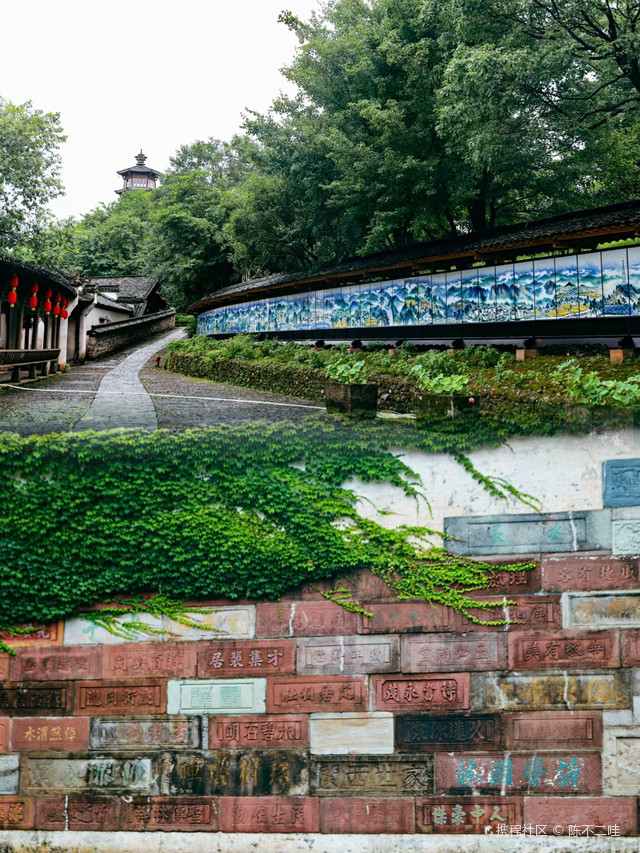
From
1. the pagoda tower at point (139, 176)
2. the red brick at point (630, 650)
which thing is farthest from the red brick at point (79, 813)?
the pagoda tower at point (139, 176)

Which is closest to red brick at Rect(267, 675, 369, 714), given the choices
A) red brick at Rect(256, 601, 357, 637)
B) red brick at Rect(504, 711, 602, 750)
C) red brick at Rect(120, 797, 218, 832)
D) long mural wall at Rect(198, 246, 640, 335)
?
red brick at Rect(256, 601, 357, 637)

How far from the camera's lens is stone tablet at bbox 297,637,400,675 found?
7875mm

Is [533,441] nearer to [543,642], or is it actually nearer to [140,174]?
[543,642]

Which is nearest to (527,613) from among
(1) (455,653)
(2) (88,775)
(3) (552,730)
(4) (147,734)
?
(1) (455,653)

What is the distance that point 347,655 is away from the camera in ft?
25.9

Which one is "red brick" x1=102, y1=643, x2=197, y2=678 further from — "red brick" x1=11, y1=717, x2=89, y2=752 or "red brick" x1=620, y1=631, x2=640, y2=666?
"red brick" x1=620, y1=631, x2=640, y2=666

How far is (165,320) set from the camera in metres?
34.0

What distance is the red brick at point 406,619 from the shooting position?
25.8ft

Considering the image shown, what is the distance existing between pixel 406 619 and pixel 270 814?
9.14 feet

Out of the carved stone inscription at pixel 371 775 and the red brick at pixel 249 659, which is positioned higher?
the red brick at pixel 249 659

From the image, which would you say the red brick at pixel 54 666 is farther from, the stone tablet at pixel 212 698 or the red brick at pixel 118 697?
the stone tablet at pixel 212 698

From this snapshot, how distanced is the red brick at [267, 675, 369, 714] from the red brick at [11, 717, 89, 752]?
7.44 ft

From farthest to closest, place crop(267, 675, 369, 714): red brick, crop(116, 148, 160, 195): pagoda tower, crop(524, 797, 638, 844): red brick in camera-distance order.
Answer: crop(116, 148, 160, 195): pagoda tower, crop(267, 675, 369, 714): red brick, crop(524, 797, 638, 844): red brick

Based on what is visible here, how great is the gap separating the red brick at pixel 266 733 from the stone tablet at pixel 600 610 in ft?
11.0
